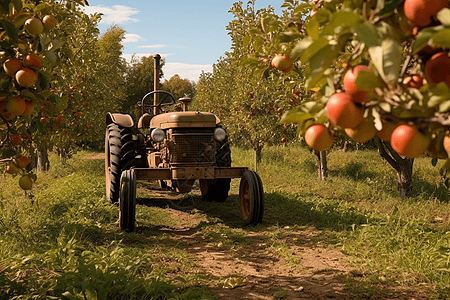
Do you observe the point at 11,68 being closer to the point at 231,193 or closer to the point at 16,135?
the point at 16,135

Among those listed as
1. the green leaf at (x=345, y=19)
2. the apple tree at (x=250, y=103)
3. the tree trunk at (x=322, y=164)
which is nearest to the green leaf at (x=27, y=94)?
the green leaf at (x=345, y=19)

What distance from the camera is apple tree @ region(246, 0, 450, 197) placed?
100 centimetres

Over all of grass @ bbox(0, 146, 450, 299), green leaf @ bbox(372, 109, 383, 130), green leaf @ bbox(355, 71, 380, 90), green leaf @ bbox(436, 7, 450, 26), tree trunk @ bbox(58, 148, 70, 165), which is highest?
green leaf @ bbox(436, 7, 450, 26)

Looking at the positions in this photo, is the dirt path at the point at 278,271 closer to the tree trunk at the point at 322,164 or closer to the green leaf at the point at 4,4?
the green leaf at the point at 4,4

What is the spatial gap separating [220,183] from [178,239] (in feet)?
7.34

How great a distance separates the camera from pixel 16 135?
3311 mm

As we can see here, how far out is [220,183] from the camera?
7.23m

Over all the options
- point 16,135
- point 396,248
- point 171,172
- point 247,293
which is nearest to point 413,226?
point 396,248

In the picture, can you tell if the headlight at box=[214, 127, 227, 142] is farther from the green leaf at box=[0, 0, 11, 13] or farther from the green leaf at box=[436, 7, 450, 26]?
the green leaf at box=[436, 7, 450, 26]

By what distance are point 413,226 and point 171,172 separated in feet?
10.4

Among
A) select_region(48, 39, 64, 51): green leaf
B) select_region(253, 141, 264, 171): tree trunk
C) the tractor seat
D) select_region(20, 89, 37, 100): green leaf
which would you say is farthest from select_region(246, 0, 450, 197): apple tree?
select_region(253, 141, 264, 171): tree trunk

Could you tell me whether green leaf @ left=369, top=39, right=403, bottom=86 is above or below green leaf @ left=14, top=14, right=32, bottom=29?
below

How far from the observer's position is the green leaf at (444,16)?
3.23 ft

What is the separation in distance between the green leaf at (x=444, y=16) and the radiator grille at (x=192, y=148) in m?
5.08
